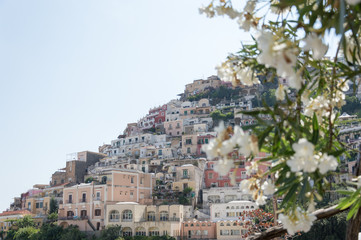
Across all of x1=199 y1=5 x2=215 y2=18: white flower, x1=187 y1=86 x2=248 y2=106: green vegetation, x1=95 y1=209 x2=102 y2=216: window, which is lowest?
x1=95 y1=209 x2=102 y2=216: window

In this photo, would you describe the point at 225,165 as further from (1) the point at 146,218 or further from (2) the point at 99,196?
(2) the point at 99,196

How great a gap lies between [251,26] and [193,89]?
7937 cm

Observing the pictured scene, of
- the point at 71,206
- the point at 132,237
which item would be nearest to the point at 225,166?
the point at 132,237

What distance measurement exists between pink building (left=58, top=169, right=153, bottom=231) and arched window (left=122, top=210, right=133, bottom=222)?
222 centimetres

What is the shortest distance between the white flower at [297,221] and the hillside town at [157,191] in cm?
1872

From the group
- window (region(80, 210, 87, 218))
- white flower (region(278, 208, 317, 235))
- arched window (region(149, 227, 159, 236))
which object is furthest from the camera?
window (region(80, 210, 87, 218))

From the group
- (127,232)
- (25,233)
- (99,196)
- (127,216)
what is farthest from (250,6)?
(25,233)

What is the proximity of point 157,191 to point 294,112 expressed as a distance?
40.8 meters

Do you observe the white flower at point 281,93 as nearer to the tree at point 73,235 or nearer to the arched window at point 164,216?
the arched window at point 164,216

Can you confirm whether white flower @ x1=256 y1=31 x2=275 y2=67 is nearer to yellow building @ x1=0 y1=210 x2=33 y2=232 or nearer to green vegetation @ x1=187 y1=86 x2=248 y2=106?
yellow building @ x1=0 y1=210 x2=33 y2=232

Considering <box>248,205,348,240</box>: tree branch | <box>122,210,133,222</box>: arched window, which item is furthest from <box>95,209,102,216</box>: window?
Answer: <box>248,205,348,240</box>: tree branch

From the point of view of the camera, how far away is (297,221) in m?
A: 2.53

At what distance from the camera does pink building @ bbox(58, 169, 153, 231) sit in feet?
124

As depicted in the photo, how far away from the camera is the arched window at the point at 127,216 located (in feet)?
118
